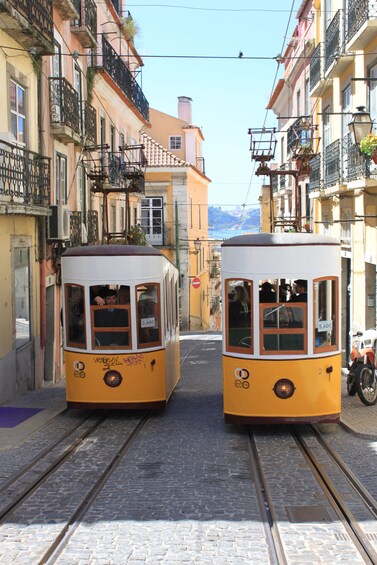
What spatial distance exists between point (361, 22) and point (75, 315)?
8321mm

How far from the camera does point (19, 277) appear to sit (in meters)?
14.7

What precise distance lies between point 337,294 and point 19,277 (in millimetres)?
6719

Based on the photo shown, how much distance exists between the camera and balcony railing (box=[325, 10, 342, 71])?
18.3 meters

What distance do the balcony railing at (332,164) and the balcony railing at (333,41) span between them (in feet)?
Answer: 6.87

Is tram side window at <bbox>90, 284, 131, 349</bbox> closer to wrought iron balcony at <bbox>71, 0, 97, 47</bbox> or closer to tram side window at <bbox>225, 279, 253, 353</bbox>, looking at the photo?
tram side window at <bbox>225, 279, 253, 353</bbox>

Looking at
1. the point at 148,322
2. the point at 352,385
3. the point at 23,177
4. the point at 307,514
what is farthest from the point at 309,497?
the point at 23,177

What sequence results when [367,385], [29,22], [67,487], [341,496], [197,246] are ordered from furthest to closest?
[197,246], [29,22], [367,385], [67,487], [341,496]

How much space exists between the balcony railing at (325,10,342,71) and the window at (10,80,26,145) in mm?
7488

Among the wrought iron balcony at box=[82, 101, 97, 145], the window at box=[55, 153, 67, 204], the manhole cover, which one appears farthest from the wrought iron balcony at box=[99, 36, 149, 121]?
the manhole cover

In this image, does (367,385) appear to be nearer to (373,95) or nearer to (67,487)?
(67,487)

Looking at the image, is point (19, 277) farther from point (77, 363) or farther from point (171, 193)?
point (171, 193)

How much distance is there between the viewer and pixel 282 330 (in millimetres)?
10031

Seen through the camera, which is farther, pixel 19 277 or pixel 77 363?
pixel 19 277

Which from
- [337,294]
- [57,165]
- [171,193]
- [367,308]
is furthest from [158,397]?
[171,193]
